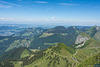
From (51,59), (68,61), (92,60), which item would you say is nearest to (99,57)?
(92,60)

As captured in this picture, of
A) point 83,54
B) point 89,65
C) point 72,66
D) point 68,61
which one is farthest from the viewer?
point 83,54

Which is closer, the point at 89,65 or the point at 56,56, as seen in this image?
the point at 89,65

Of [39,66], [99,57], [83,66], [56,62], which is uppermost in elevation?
[99,57]

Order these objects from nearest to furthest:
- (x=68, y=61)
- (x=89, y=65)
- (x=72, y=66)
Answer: (x=89, y=65)
(x=72, y=66)
(x=68, y=61)

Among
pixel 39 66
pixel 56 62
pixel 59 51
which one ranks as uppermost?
pixel 59 51

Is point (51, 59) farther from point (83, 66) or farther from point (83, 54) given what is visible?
point (83, 66)

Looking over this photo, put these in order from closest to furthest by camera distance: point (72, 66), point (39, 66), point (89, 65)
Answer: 1. point (89, 65)
2. point (72, 66)
3. point (39, 66)

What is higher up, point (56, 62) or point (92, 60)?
point (92, 60)

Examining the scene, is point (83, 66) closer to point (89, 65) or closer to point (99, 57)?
point (89, 65)

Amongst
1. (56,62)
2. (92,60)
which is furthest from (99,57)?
(56,62)
